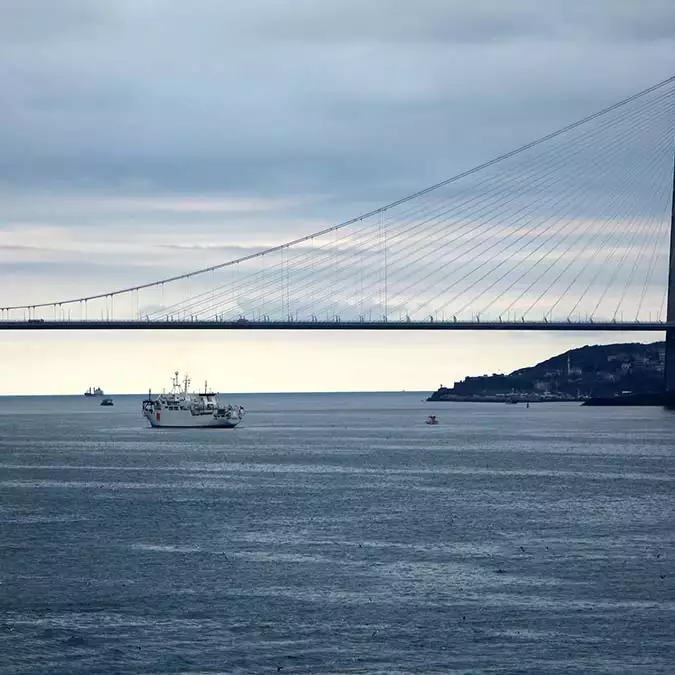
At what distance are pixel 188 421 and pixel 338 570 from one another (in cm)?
8984

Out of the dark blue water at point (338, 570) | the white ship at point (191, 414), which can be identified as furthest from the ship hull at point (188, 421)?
the dark blue water at point (338, 570)

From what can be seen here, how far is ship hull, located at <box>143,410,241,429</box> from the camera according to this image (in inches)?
4665

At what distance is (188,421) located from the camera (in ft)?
393

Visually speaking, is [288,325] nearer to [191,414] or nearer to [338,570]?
[191,414]

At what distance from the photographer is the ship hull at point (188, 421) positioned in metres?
118

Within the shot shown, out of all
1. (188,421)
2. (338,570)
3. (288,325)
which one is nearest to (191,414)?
(188,421)

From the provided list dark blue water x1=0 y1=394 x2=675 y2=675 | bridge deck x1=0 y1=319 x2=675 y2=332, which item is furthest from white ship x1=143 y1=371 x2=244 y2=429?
dark blue water x1=0 y1=394 x2=675 y2=675

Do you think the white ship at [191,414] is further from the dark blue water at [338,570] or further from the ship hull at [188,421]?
the dark blue water at [338,570]

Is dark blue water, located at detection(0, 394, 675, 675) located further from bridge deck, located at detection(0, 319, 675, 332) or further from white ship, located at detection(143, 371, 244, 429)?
white ship, located at detection(143, 371, 244, 429)

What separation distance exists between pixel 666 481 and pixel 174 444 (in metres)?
42.8

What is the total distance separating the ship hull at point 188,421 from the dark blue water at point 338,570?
55.9m

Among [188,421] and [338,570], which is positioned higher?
[188,421]

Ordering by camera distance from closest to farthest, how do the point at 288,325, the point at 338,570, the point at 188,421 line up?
the point at 338,570 < the point at 288,325 < the point at 188,421

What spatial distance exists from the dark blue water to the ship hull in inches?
2201
